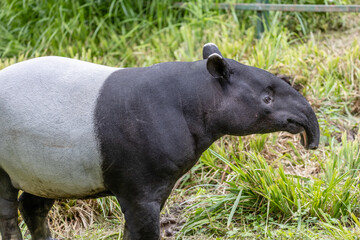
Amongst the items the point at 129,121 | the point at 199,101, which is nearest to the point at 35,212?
the point at 129,121

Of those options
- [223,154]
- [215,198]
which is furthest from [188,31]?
A: [215,198]

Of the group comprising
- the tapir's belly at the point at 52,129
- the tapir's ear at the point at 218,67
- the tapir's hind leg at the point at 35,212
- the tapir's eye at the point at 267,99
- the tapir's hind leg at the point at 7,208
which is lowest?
the tapir's hind leg at the point at 35,212

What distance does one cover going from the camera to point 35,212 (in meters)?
3.60

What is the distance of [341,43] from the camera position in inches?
270

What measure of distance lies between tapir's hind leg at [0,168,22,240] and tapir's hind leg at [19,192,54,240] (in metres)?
0.32

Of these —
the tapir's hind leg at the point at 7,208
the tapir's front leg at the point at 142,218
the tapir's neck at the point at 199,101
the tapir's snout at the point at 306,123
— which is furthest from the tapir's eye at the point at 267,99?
the tapir's hind leg at the point at 7,208

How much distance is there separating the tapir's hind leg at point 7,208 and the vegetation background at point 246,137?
34.5 inches

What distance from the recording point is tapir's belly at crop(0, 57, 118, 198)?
9.55 feet

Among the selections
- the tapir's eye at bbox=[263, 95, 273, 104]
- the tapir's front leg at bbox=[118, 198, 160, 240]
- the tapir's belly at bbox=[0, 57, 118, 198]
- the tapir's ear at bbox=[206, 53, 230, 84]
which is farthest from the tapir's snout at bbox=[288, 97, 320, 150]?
the tapir's belly at bbox=[0, 57, 118, 198]

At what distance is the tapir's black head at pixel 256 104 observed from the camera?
9.82 feet

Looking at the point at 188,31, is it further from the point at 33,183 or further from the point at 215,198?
the point at 33,183

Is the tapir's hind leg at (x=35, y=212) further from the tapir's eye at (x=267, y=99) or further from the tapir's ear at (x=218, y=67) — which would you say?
the tapir's eye at (x=267, y=99)

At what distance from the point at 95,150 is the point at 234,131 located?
829 mm

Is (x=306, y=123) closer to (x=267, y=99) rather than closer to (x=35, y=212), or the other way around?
(x=267, y=99)
